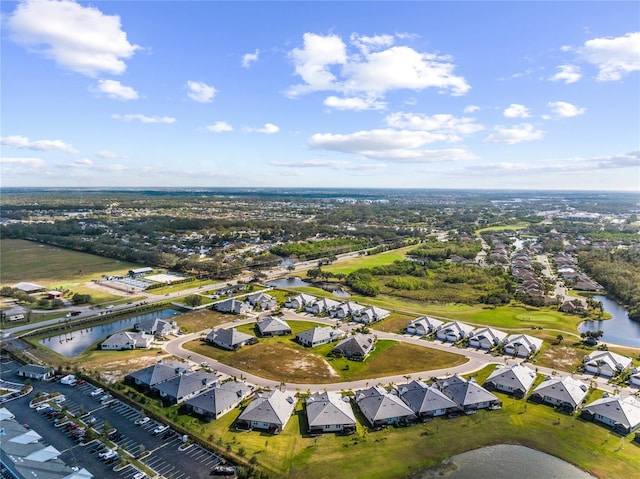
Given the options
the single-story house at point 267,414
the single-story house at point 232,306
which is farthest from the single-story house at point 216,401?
the single-story house at point 232,306

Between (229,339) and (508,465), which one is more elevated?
(229,339)

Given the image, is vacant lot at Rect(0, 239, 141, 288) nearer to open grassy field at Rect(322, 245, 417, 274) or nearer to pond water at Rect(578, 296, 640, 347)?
open grassy field at Rect(322, 245, 417, 274)

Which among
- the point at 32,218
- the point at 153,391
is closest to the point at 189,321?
the point at 153,391

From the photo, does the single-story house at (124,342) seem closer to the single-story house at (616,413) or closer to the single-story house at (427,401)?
the single-story house at (427,401)

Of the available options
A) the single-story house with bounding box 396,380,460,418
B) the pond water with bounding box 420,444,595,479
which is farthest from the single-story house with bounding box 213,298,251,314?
the pond water with bounding box 420,444,595,479

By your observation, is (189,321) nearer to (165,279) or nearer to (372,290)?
(165,279)

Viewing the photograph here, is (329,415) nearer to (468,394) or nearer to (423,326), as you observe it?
(468,394)

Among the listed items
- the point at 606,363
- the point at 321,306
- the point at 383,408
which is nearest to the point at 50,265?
the point at 321,306
